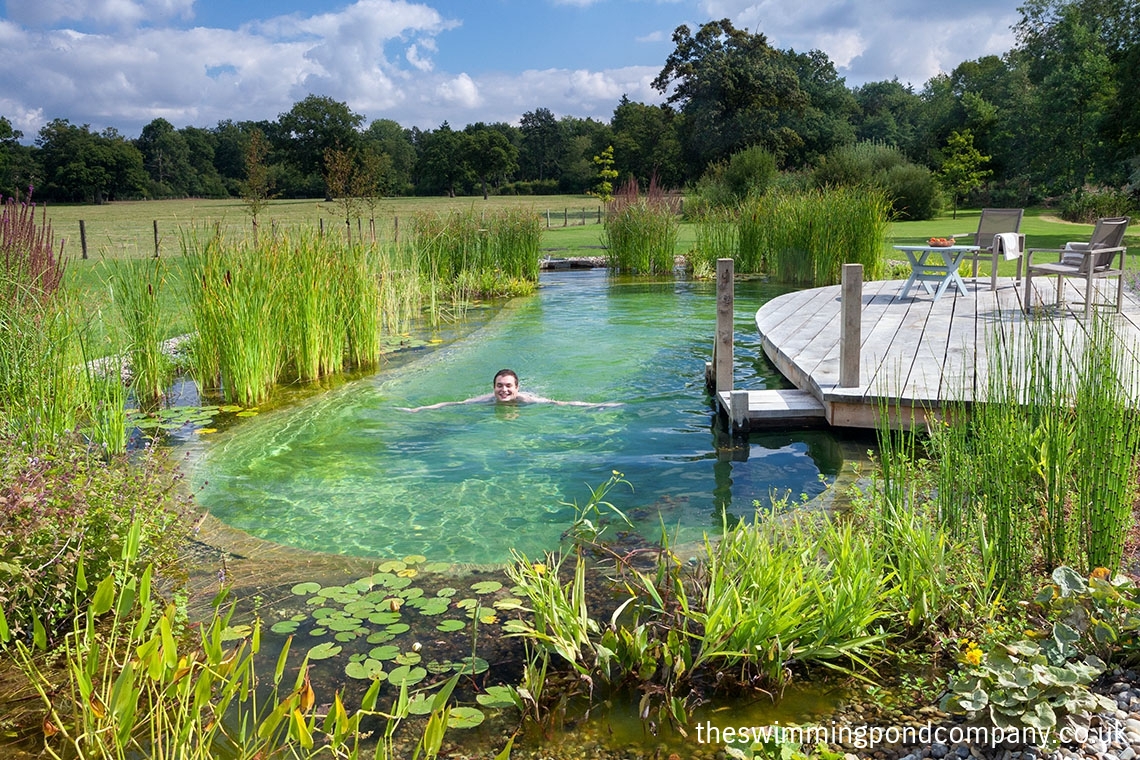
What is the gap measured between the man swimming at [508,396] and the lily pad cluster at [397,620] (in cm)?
299

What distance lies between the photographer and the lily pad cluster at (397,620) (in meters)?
3.05

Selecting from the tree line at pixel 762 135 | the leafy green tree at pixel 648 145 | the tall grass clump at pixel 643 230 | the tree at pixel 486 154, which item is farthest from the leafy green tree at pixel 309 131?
the tall grass clump at pixel 643 230

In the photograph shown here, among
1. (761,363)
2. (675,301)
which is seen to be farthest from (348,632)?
(675,301)

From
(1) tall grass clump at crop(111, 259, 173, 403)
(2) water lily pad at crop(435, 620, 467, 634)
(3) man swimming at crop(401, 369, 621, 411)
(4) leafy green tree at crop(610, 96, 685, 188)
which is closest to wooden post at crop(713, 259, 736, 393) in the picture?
(3) man swimming at crop(401, 369, 621, 411)

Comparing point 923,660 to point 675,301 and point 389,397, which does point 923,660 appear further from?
point 675,301

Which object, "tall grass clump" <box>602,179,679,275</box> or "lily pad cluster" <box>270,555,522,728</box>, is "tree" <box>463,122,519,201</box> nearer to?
"tall grass clump" <box>602,179,679,275</box>

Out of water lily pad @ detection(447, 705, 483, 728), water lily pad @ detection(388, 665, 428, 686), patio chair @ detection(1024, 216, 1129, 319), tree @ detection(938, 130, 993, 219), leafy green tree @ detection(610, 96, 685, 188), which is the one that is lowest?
water lily pad @ detection(447, 705, 483, 728)

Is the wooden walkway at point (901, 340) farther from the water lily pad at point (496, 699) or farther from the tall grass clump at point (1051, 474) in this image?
the water lily pad at point (496, 699)

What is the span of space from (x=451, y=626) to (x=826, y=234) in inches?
421

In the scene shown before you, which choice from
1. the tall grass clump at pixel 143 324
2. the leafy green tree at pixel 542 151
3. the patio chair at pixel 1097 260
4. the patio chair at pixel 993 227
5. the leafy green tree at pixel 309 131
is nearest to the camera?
the tall grass clump at pixel 143 324

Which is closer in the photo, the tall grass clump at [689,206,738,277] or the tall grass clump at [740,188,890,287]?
the tall grass clump at [740,188,890,287]

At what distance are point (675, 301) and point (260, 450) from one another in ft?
26.4

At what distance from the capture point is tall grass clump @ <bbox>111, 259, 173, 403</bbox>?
6367mm

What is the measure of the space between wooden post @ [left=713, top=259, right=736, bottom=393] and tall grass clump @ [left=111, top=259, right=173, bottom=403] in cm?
403
